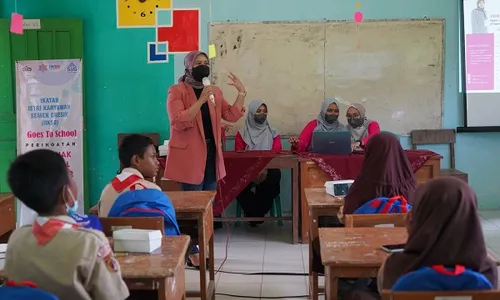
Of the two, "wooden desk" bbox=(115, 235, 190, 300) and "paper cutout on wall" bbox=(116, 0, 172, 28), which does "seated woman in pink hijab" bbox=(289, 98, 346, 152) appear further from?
"wooden desk" bbox=(115, 235, 190, 300)

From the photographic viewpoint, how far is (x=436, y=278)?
1.60 meters

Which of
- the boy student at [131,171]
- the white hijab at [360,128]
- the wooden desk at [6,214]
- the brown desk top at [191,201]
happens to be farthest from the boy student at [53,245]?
the white hijab at [360,128]

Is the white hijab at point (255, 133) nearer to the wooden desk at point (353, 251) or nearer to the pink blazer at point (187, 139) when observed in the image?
the pink blazer at point (187, 139)

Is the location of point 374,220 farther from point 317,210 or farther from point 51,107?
point 51,107

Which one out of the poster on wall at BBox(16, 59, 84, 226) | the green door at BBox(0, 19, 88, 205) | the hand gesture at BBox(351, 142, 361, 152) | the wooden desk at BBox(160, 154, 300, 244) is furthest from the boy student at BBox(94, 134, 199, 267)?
the green door at BBox(0, 19, 88, 205)

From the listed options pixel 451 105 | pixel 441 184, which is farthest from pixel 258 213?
pixel 441 184

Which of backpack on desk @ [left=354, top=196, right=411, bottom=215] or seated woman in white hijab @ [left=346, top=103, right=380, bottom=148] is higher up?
seated woman in white hijab @ [left=346, top=103, right=380, bottom=148]

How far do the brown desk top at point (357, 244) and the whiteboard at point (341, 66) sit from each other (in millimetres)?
3753

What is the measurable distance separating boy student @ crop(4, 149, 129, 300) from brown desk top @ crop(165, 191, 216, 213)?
1.36 meters

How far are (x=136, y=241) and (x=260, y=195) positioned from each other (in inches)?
143

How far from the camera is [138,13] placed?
613 cm

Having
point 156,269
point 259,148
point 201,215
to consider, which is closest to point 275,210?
point 259,148

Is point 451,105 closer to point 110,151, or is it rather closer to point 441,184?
point 110,151

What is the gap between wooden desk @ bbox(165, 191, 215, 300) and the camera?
3127 mm
